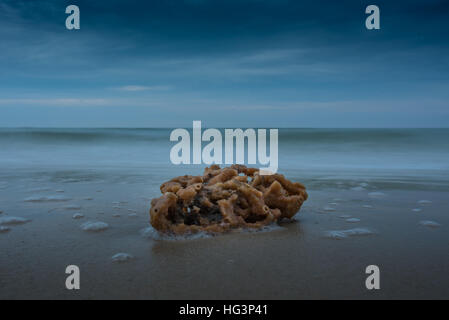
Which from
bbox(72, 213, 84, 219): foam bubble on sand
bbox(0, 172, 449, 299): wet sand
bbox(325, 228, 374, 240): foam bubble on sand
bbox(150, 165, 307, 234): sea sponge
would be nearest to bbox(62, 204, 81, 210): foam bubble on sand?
bbox(0, 172, 449, 299): wet sand

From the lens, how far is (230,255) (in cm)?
241

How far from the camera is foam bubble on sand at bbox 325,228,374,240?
2.86 m

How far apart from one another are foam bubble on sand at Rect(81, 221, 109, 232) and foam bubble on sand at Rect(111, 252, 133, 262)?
710 millimetres

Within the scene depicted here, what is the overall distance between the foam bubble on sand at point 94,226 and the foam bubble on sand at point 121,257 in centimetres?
71

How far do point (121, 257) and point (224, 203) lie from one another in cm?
98

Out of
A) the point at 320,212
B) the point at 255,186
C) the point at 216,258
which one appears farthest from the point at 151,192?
the point at 216,258

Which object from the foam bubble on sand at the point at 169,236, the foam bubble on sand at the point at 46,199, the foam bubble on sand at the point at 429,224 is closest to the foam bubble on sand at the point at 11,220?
the foam bubble on sand at the point at 46,199

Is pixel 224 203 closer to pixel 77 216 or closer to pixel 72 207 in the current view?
pixel 77 216

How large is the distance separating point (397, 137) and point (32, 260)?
72.6 feet

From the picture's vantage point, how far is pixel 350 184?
218 inches

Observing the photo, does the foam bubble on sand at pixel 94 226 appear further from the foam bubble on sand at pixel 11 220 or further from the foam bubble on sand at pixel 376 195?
the foam bubble on sand at pixel 376 195

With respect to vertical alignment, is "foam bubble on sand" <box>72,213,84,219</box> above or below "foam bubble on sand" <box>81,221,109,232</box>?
above

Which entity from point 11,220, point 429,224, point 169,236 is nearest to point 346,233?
point 429,224

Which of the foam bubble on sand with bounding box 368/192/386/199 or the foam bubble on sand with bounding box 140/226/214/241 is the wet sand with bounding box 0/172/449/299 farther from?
the foam bubble on sand with bounding box 368/192/386/199
